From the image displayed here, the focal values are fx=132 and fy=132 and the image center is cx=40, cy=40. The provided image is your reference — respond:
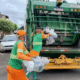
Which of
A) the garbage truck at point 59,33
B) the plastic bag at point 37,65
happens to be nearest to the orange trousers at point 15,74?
the plastic bag at point 37,65

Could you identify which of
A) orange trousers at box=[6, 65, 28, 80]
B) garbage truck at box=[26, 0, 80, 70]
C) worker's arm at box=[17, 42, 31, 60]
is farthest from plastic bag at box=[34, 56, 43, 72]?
garbage truck at box=[26, 0, 80, 70]

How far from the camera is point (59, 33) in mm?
5387

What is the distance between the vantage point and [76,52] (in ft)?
15.2

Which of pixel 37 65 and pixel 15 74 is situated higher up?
pixel 37 65

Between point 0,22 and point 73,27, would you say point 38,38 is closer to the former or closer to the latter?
point 73,27

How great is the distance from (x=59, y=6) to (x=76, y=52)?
2004 millimetres

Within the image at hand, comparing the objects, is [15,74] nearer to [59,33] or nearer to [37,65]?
[37,65]

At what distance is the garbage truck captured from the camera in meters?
4.55

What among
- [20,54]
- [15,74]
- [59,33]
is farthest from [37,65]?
[59,33]

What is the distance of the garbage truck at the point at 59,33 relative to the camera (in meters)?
4.55

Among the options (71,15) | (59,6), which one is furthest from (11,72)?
(71,15)

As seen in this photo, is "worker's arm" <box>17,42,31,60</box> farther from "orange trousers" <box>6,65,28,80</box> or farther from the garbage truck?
the garbage truck

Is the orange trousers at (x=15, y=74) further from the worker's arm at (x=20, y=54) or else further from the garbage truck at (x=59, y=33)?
the garbage truck at (x=59, y=33)

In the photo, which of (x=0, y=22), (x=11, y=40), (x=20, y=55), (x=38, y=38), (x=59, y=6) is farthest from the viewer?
(x=0, y=22)
